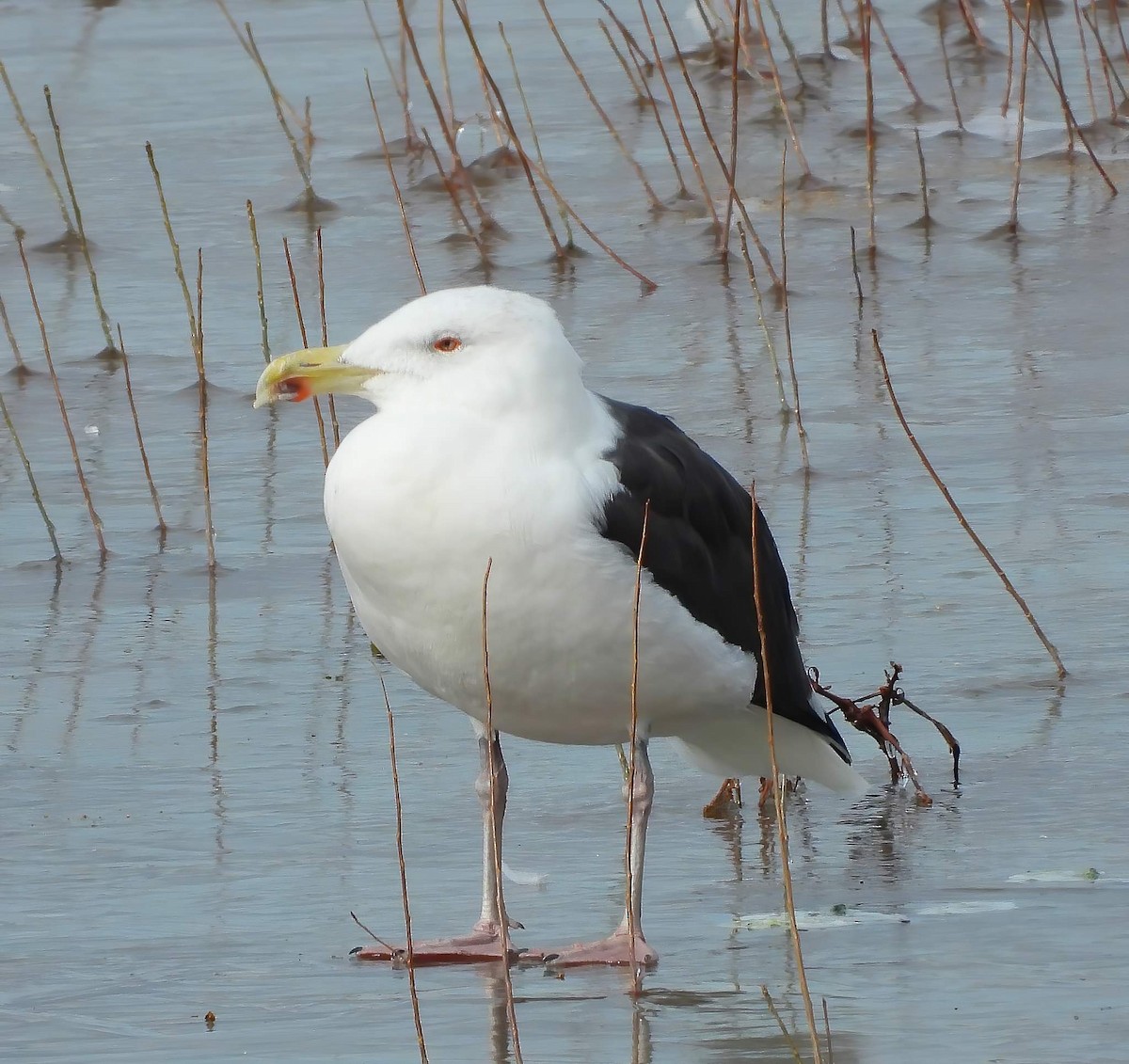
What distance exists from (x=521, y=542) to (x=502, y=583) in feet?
0.26

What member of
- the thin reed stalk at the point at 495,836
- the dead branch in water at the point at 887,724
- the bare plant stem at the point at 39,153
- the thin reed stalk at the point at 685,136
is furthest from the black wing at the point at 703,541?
the bare plant stem at the point at 39,153

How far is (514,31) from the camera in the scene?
14.9 meters

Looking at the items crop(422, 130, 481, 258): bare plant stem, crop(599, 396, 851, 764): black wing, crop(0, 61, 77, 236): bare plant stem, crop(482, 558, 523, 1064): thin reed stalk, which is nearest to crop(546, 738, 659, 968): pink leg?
crop(482, 558, 523, 1064): thin reed stalk

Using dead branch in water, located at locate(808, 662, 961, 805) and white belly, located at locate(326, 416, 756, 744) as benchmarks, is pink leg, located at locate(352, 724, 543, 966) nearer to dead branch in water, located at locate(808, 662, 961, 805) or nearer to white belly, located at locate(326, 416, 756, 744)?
white belly, located at locate(326, 416, 756, 744)

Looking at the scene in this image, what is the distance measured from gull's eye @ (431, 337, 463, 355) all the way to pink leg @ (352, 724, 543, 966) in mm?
780

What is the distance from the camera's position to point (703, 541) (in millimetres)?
4402

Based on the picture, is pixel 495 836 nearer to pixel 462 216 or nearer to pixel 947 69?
pixel 462 216

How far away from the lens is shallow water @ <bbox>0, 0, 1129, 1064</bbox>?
3783mm

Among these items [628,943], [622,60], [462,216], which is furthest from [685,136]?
[628,943]

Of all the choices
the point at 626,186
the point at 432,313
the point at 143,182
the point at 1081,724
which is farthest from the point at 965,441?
the point at 143,182

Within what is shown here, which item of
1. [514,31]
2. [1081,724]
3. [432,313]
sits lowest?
[514,31]

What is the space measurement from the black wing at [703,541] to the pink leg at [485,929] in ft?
1.54

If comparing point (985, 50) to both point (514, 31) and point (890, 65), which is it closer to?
point (890, 65)

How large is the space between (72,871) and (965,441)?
3.70 metres
